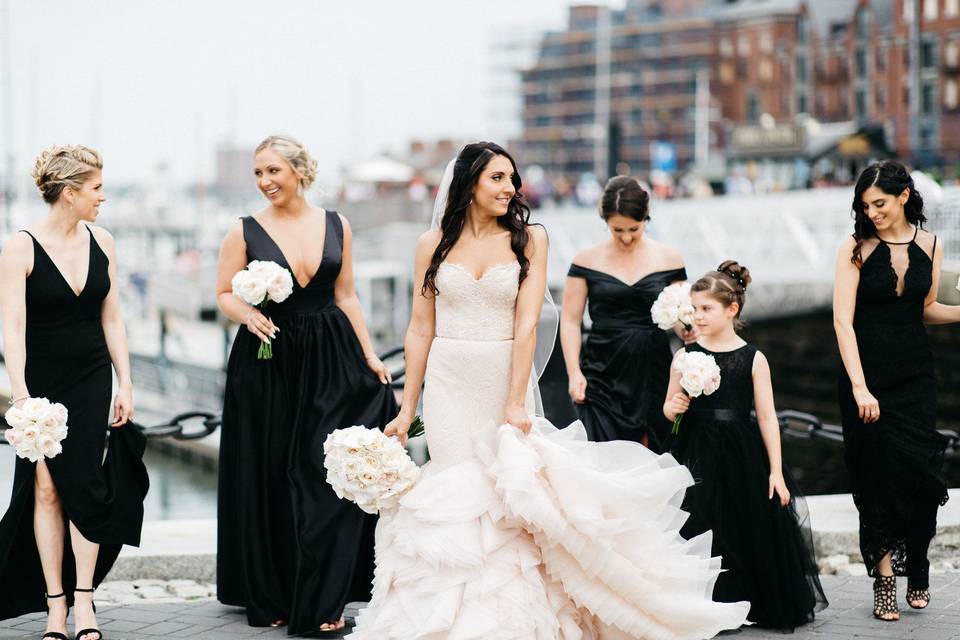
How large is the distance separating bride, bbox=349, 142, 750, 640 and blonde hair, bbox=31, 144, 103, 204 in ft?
5.08

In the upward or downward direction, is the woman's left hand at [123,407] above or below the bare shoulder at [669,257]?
below

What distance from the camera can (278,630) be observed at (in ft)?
Answer: 19.4

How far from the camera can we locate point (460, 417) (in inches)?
208

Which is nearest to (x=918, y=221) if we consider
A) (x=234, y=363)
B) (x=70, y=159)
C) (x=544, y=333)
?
(x=544, y=333)

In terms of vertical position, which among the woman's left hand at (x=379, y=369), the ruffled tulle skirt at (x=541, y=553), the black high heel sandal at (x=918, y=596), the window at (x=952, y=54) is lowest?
the black high heel sandal at (x=918, y=596)

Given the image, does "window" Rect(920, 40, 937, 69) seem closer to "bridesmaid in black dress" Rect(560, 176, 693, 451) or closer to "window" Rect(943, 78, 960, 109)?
"window" Rect(943, 78, 960, 109)

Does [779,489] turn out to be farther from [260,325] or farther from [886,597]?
[260,325]

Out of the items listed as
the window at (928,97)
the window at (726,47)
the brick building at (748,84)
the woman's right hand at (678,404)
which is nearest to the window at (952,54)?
the brick building at (748,84)

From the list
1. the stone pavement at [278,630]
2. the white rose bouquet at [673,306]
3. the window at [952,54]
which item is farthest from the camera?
the window at [952,54]

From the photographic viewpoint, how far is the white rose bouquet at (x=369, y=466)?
506 cm

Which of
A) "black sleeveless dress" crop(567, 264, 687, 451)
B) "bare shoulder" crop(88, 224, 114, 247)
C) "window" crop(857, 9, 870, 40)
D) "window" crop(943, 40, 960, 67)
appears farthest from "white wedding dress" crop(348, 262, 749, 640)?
"window" crop(857, 9, 870, 40)

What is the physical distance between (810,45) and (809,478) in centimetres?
9189

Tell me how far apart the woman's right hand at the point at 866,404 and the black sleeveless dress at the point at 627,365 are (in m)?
1.14

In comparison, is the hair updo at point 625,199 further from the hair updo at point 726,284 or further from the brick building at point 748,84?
the brick building at point 748,84
